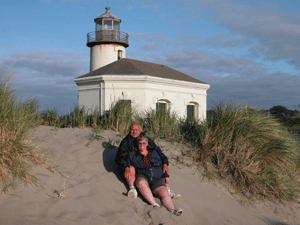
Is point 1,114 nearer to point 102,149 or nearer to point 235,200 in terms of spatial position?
point 102,149

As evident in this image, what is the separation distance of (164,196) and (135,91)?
9979 millimetres

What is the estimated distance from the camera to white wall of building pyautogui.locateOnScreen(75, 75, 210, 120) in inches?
555

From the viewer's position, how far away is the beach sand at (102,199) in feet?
11.9

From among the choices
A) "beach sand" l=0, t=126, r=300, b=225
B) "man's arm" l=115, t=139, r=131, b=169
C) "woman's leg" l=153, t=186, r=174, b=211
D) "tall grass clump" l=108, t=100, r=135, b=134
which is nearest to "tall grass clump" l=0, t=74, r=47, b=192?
"beach sand" l=0, t=126, r=300, b=225

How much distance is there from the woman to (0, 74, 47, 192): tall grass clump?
175cm

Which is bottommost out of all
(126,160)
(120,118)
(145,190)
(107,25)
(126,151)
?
(145,190)

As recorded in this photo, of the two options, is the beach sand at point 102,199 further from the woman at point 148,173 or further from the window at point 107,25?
the window at point 107,25

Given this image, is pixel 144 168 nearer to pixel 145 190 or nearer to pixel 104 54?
pixel 145 190

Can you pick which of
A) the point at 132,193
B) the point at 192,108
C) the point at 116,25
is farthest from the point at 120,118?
the point at 116,25

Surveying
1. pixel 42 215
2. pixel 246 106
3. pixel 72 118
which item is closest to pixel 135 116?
pixel 72 118

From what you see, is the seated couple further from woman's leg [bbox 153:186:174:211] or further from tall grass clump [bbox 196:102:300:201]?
tall grass clump [bbox 196:102:300:201]

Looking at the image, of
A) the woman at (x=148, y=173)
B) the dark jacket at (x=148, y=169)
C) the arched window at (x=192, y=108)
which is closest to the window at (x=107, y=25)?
the arched window at (x=192, y=108)

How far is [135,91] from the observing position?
1412 cm

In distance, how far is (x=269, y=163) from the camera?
21.2ft
